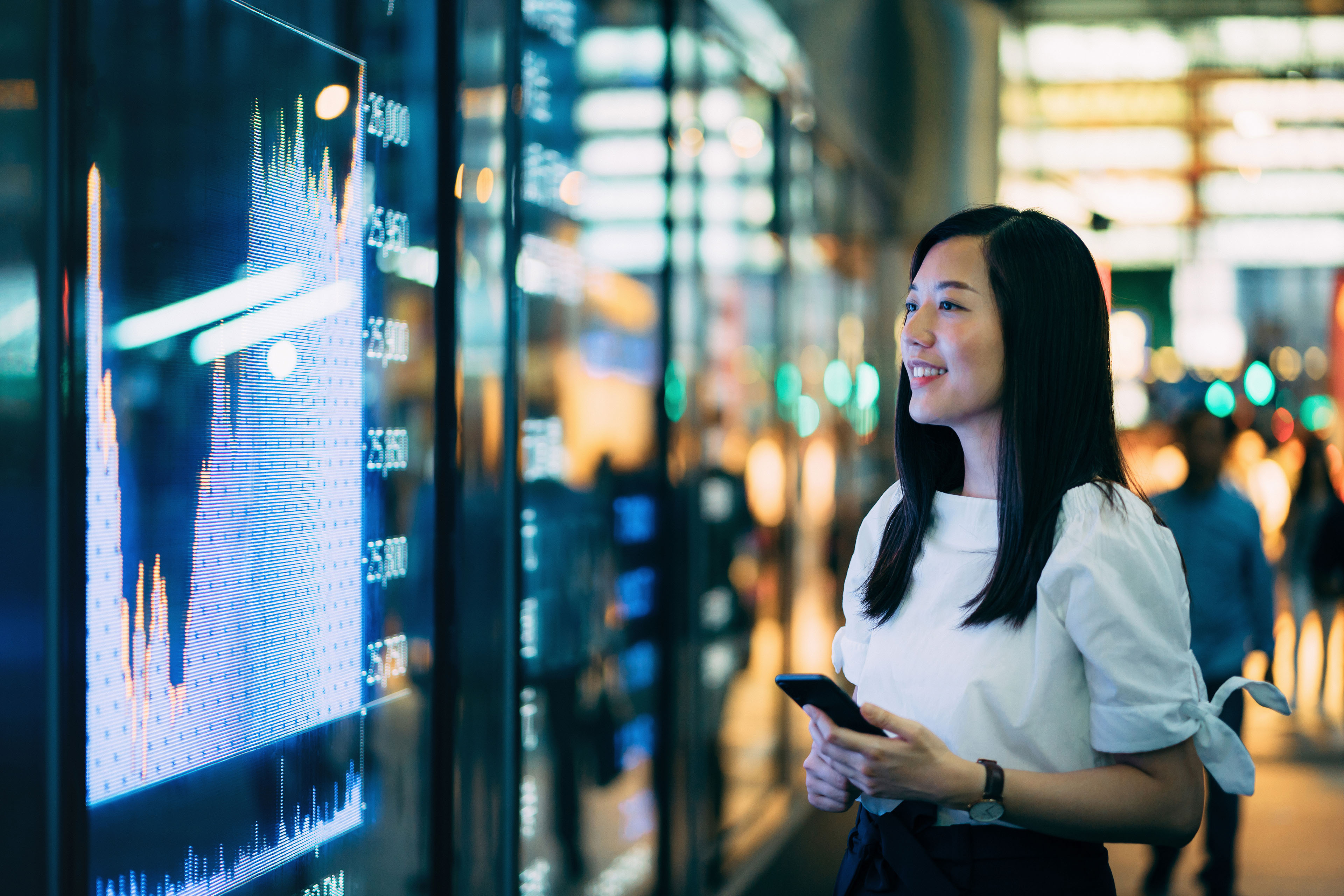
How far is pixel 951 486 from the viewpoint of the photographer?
5.88 feet

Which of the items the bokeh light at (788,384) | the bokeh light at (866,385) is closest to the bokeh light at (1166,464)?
the bokeh light at (866,385)

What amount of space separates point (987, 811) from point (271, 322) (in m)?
1.21

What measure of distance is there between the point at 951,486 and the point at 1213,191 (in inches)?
453

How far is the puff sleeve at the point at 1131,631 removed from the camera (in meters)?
1.41

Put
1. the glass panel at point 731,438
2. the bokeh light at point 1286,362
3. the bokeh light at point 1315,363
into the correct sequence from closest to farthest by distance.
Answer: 1. the glass panel at point 731,438
2. the bokeh light at point 1315,363
3. the bokeh light at point 1286,362

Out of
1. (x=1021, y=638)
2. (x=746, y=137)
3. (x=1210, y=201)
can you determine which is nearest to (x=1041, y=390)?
(x=1021, y=638)

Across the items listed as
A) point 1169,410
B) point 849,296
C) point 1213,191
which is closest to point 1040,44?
point 1213,191

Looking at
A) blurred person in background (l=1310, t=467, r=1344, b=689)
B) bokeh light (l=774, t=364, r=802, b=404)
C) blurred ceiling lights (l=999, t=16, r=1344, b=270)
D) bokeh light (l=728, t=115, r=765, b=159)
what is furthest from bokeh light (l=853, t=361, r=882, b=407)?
bokeh light (l=728, t=115, r=765, b=159)

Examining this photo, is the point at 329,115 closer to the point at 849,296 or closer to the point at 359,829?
the point at 359,829

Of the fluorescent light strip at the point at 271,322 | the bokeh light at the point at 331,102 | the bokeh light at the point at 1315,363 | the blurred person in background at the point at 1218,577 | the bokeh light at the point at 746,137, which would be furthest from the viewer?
the bokeh light at the point at 1315,363

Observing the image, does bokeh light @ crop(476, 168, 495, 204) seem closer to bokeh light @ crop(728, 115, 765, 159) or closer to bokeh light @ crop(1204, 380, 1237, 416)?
bokeh light @ crop(728, 115, 765, 159)

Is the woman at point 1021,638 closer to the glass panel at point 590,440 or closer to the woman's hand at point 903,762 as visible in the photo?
the woman's hand at point 903,762

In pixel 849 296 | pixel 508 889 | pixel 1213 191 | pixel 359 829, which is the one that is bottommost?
pixel 508 889

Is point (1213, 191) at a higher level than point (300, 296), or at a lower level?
higher
